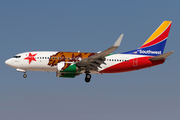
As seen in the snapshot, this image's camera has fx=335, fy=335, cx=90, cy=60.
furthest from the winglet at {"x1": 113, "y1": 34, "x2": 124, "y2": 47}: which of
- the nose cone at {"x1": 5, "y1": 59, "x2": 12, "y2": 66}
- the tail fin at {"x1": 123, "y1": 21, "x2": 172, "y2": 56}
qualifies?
the nose cone at {"x1": 5, "y1": 59, "x2": 12, "y2": 66}

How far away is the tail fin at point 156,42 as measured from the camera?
54250mm

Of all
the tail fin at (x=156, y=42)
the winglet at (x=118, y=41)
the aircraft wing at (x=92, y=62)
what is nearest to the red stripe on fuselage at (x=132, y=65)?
the tail fin at (x=156, y=42)

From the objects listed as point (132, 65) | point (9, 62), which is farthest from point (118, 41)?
point (9, 62)

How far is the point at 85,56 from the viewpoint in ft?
167

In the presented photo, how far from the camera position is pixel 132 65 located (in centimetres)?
5194

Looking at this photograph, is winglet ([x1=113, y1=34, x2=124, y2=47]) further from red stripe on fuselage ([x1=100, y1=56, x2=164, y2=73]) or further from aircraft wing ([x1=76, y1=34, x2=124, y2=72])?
red stripe on fuselage ([x1=100, y1=56, x2=164, y2=73])

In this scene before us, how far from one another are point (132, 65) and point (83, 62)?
8.30 metres

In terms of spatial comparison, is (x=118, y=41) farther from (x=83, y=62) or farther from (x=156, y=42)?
(x=156, y=42)

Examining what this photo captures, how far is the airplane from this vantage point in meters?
48.8

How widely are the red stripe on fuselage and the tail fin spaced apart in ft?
6.45

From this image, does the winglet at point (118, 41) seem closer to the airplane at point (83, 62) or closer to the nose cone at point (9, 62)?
the airplane at point (83, 62)

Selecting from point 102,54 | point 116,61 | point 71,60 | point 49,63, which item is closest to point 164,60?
point 116,61

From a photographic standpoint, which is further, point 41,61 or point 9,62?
point 9,62

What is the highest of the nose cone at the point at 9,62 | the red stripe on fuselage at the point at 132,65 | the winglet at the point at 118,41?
the winglet at the point at 118,41
